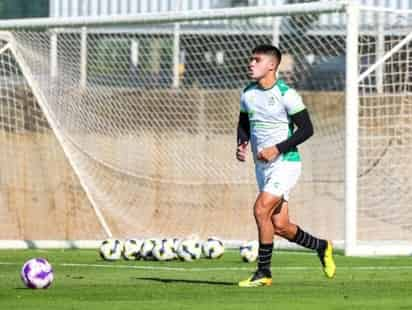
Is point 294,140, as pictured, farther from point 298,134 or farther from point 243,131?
point 243,131

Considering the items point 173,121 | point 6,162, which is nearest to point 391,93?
point 173,121

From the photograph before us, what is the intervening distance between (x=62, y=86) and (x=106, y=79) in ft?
3.32

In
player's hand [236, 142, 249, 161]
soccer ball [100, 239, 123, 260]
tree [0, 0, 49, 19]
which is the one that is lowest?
soccer ball [100, 239, 123, 260]

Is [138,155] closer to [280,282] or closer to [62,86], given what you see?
[62,86]

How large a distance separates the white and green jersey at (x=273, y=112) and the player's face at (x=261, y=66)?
0.48 ft

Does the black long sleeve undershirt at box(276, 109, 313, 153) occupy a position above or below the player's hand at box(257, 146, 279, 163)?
above

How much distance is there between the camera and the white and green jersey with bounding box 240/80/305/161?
12547 mm

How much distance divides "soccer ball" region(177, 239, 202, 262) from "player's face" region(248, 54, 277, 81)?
372 cm

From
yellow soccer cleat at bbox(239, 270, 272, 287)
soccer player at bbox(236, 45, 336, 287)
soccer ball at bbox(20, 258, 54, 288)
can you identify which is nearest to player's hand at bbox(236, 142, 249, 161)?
soccer player at bbox(236, 45, 336, 287)

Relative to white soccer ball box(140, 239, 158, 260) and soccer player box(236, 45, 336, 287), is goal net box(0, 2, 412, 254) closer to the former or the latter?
white soccer ball box(140, 239, 158, 260)

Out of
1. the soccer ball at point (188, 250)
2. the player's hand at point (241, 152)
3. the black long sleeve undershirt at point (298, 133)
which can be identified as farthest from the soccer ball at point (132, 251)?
the black long sleeve undershirt at point (298, 133)

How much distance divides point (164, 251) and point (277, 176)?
3.69 meters

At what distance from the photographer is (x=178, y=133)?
66.4ft

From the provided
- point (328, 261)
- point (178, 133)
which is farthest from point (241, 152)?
point (178, 133)
